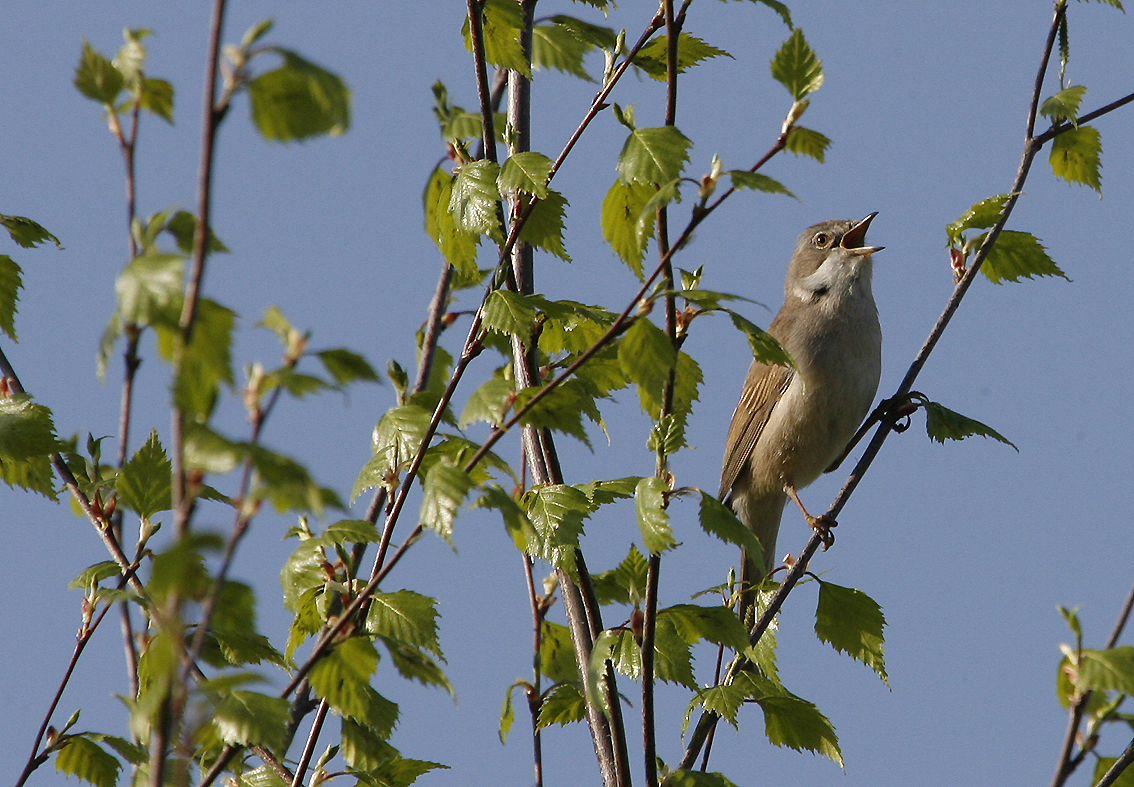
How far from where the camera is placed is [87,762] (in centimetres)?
309

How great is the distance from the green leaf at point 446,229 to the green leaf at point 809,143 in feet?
3.10

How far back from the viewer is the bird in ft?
19.9

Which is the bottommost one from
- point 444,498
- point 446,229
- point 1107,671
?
point 1107,671

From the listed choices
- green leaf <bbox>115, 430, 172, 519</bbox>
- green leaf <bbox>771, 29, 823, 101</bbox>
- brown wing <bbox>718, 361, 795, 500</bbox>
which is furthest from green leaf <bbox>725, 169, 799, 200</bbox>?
brown wing <bbox>718, 361, 795, 500</bbox>

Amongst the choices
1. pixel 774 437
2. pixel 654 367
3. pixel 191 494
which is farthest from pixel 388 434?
pixel 774 437

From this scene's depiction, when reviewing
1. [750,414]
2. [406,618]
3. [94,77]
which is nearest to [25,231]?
[94,77]

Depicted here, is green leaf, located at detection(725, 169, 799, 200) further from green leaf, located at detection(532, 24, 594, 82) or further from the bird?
the bird

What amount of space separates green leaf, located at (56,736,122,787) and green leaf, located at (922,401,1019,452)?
283cm

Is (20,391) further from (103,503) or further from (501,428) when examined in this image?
(501,428)

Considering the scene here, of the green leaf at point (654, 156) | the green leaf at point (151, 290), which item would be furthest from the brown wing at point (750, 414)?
the green leaf at point (151, 290)

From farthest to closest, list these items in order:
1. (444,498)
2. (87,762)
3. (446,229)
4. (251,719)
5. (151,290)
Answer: (446,229) → (87,762) → (444,498) → (251,719) → (151,290)

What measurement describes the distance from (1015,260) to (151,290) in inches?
126

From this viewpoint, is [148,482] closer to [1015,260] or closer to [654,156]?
[654,156]

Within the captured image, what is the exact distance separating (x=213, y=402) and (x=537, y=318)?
5.75 ft
